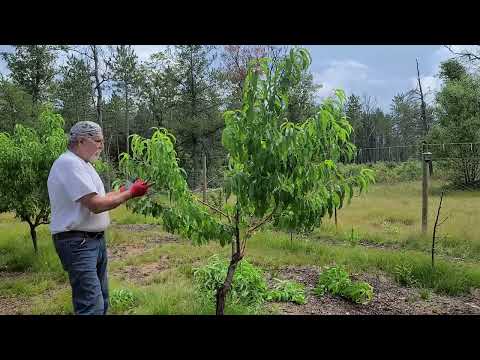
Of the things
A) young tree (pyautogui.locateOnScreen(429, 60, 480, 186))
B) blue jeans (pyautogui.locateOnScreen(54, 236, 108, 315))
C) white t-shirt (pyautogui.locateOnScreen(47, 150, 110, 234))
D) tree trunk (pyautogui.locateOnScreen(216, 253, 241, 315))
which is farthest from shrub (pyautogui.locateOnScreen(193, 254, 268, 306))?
young tree (pyautogui.locateOnScreen(429, 60, 480, 186))

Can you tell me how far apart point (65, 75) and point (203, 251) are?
13.7 metres

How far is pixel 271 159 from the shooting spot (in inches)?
81.4

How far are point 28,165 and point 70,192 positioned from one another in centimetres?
304

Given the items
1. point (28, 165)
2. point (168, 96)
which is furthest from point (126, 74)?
point (28, 165)

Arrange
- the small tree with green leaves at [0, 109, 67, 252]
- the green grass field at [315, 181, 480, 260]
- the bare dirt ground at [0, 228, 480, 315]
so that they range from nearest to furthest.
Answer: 1. the bare dirt ground at [0, 228, 480, 315]
2. the small tree with green leaves at [0, 109, 67, 252]
3. the green grass field at [315, 181, 480, 260]

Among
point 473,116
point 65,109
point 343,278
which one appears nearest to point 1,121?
point 65,109

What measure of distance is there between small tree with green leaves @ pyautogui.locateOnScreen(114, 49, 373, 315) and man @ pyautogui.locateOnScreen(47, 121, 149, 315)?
319mm

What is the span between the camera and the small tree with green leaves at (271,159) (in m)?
2.07

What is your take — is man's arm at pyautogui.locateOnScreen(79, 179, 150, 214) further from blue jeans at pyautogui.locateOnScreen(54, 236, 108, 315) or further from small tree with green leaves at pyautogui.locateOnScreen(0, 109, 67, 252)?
small tree with green leaves at pyautogui.locateOnScreen(0, 109, 67, 252)

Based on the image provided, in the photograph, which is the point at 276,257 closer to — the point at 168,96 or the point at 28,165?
the point at 28,165

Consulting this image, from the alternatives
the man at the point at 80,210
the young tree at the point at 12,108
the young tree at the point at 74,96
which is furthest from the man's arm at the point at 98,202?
the young tree at the point at 74,96

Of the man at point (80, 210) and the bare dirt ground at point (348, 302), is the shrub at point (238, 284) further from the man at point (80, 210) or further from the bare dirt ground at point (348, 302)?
the man at point (80, 210)

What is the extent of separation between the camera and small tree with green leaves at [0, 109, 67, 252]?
14.6 feet

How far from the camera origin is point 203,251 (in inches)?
202
